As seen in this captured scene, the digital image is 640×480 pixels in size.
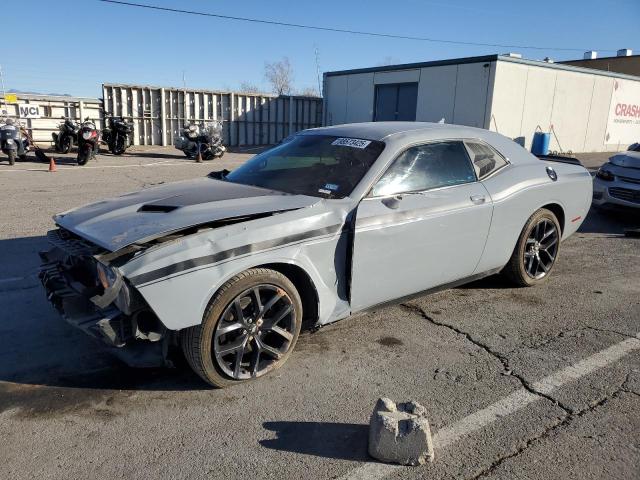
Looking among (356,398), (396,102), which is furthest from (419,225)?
(396,102)

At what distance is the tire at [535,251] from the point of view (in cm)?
486

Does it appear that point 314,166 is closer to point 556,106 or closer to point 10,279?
point 10,279

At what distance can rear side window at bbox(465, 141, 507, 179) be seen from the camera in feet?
14.8

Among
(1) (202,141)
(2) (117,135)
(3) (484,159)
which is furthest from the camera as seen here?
(2) (117,135)

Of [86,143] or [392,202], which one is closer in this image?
[392,202]

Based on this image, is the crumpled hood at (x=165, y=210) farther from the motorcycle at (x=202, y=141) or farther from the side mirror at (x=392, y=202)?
the motorcycle at (x=202, y=141)

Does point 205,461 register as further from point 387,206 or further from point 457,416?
point 387,206

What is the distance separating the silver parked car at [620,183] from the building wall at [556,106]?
12049 millimetres

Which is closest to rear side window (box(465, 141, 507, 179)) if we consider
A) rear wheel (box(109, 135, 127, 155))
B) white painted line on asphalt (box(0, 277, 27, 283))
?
white painted line on asphalt (box(0, 277, 27, 283))

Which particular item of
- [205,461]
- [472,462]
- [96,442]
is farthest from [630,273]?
[96,442]

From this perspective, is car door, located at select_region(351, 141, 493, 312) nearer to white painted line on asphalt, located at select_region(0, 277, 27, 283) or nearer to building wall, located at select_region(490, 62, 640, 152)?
white painted line on asphalt, located at select_region(0, 277, 27, 283)

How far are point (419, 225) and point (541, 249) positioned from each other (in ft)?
6.45

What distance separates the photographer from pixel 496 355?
12.2ft

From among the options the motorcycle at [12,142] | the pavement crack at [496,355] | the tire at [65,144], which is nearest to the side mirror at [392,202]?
the pavement crack at [496,355]
